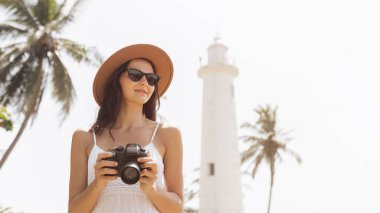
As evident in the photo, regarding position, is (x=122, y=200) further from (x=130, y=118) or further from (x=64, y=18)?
(x=64, y=18)

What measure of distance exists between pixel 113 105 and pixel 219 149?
69.2ft

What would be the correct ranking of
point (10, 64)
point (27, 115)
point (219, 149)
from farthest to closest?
point (219, 149) → point (10, 64) → point (27, 115)

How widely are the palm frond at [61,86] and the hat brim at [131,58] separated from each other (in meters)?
15.5

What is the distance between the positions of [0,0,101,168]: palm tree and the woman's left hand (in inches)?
606

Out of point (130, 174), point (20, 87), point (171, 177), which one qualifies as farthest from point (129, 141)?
point (20, 87)

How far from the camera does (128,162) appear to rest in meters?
1.90

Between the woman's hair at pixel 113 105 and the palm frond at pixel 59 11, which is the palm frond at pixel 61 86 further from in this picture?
the woman's hair at pixel 113 105

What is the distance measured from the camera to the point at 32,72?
57.1 feet

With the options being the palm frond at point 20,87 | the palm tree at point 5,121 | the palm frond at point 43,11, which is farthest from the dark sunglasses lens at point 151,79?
the palm frond at point 43,11

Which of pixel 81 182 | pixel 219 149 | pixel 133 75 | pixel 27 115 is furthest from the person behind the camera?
pixel 219 149

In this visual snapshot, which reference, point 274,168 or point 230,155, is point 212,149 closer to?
point 230,155

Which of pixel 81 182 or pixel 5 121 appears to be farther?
pixel 5 121

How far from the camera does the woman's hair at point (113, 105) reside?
2.41 meters

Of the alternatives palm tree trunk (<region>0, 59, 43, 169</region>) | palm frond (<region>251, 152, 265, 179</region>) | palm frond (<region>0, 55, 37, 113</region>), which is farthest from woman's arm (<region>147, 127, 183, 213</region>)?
palm frond (<region>251, 152, 265, 179</region>)
